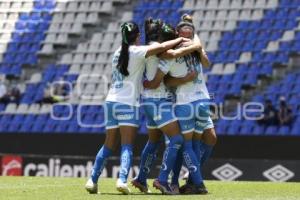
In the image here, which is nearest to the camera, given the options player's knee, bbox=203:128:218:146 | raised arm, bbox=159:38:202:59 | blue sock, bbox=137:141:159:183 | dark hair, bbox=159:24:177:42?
raised arm, bbox=159:38:202:59

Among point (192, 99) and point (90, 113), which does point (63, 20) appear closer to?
point (90, 113)

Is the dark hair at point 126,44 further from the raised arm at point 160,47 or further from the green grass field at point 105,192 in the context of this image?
the green grass field at point 105,192

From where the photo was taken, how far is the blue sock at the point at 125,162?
415 inches

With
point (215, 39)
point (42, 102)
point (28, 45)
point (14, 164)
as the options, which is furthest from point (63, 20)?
point (14, 164)

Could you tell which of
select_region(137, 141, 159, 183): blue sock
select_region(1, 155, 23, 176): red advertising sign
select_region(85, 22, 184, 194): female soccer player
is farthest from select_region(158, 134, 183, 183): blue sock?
select_region(1, 155, 23, 176): red advertising sign

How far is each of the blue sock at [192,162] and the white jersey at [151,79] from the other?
25.7 inches

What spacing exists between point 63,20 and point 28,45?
1.33 m

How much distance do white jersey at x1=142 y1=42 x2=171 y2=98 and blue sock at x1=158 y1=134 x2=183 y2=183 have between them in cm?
54

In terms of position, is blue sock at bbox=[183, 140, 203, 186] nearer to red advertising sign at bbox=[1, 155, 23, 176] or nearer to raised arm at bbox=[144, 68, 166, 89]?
raised arm at bbox=[144, 68, 166, 89]

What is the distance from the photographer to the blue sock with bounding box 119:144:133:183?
34.6ft

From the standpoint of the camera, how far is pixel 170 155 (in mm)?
10820

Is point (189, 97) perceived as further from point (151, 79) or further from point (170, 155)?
point (170, 155)

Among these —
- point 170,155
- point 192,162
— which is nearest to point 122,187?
point 170,155

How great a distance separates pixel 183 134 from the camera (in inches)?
428
